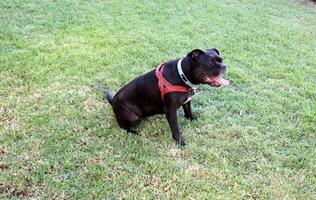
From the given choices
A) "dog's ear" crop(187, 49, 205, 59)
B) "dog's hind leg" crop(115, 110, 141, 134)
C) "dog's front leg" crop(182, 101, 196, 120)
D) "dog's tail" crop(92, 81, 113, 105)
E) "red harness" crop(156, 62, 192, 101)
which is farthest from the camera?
"dog's tail" crop(92, 81, 113, 105)

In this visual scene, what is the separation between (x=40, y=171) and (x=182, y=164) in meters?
1.15

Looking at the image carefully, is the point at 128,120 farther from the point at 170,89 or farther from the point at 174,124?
the point at 170,89

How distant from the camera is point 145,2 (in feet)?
25.3

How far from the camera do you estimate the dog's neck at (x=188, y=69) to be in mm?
3381

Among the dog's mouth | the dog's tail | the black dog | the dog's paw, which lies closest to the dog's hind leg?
the black dog

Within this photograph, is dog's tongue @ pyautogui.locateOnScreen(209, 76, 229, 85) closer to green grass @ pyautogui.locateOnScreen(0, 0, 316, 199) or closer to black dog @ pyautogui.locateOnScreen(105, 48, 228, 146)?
black dog @ pyautogui.locateOnScreen(105, 48, 228, 146)

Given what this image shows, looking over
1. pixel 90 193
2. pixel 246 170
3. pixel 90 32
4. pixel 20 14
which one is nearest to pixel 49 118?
pixel 90 193

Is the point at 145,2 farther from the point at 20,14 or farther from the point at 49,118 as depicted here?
the point at 49,118

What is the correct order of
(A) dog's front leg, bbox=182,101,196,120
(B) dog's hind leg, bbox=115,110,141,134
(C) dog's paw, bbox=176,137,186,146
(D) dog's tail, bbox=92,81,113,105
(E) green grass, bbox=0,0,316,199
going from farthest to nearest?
(D) dog's tail, bbox=92,81,113,105, (A) dog's front leg, bbox=182,101,196,120, (B) dog's hind leg, bbox=115,110,141,134, (C) dog's paw, bbox=176,137,186,146, (E) green grass, bbox=0,0,316,199

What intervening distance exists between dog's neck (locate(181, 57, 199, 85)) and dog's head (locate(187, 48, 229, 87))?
2cm

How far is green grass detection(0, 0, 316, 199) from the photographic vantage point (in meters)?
3.16

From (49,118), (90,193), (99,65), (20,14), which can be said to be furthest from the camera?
(20,14)

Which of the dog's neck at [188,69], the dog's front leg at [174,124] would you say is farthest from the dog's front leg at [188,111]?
the dog's neck at [188,69]

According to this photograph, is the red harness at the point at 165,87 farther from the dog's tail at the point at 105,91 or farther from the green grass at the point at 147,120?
the dog's tail at the point at 105,91
